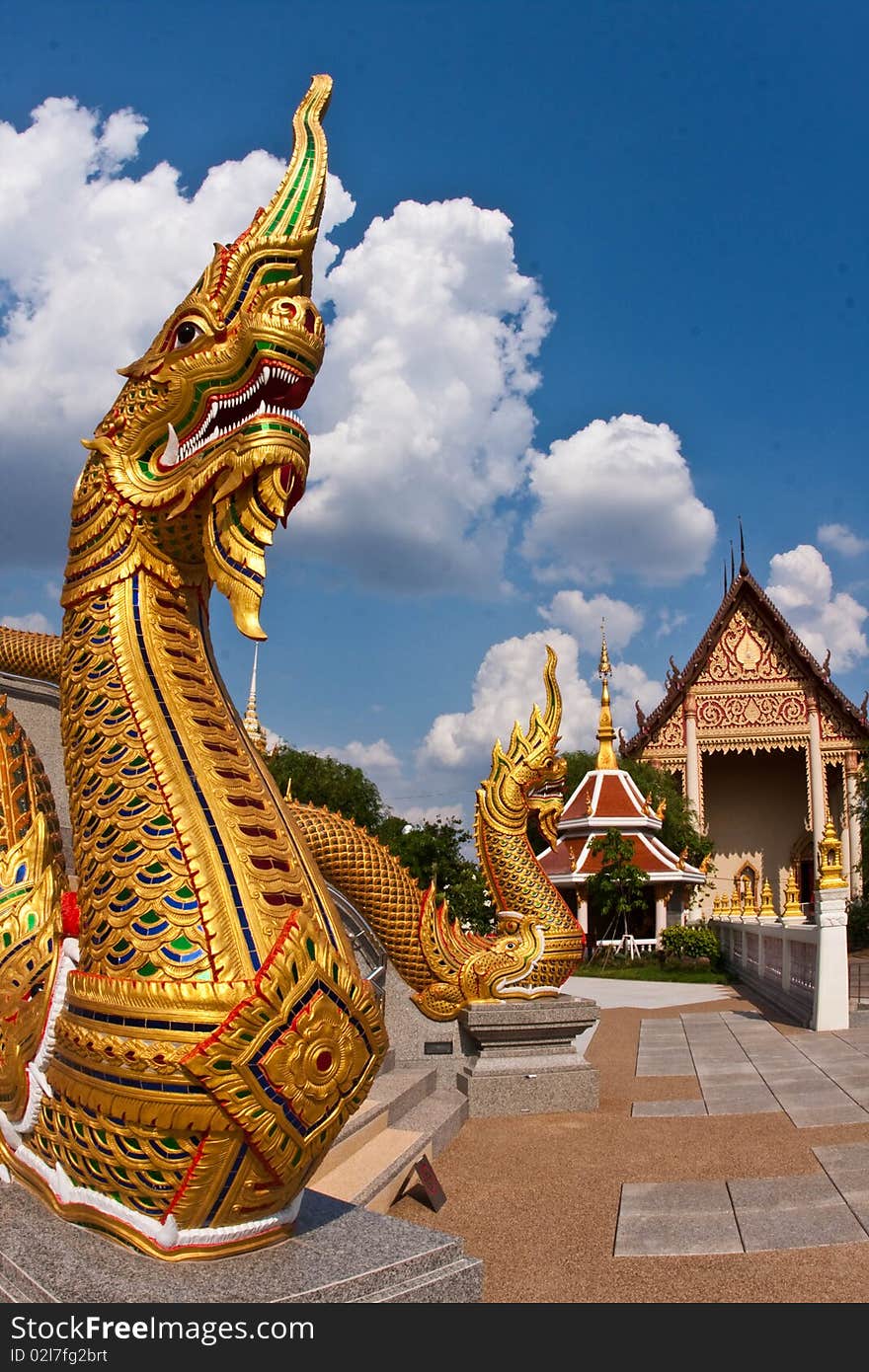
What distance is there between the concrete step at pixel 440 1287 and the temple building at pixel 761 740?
29.2 metres

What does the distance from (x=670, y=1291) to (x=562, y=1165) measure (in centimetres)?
202

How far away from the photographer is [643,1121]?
22.5 ft

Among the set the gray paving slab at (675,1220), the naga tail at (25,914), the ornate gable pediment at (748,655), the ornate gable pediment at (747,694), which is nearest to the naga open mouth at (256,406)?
the naga tail at (25,914)

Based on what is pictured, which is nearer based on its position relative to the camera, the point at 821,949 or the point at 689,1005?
the point at 821,949

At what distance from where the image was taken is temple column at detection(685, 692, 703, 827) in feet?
101

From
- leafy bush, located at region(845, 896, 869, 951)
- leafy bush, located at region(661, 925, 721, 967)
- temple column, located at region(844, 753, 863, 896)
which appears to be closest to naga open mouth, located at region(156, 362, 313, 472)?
leafy bush, located at region(661, 925, 721, 967)

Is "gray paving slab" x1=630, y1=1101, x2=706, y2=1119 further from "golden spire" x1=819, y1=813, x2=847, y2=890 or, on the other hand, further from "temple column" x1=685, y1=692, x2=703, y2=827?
"temple column" x1=685, y1=692, x2=703, y2=827

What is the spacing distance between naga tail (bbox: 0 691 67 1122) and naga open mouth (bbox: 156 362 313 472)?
4.73ft

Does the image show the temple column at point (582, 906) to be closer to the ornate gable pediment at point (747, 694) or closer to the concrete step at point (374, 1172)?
the ornate gable pediment at point (747, 694)

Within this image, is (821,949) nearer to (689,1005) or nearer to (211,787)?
(689,1005)

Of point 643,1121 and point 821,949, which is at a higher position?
point 821,949

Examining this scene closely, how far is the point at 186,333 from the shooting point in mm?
2779

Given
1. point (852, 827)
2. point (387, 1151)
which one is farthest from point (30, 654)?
point (852, 827)

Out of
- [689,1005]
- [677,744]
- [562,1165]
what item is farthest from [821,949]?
[677,744]
